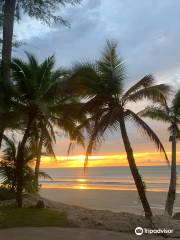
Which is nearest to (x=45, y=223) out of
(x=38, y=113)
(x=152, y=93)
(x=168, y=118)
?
(x=38, y=113)

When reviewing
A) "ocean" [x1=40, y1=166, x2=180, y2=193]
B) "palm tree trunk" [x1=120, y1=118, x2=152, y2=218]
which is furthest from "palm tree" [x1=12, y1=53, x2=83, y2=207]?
"ocean" [x1=40, y1=166, x2=180, y2=193]

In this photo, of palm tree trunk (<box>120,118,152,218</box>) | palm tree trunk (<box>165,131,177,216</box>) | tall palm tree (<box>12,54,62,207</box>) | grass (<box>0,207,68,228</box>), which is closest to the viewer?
grass (<box>0,207,68,228</box>)

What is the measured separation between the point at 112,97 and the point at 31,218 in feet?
17.1

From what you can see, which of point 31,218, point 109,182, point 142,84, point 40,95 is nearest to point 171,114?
point 142,84

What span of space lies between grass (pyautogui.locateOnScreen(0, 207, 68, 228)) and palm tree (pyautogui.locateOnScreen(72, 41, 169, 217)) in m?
2.32

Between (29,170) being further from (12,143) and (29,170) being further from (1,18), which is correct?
(1,18)

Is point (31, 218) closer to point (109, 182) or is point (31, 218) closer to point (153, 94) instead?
point (153, 94)

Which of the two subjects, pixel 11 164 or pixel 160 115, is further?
pixel 160 115

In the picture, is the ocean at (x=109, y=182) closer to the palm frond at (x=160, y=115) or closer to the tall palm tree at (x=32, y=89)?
the palm frond at (x=160, y=115)

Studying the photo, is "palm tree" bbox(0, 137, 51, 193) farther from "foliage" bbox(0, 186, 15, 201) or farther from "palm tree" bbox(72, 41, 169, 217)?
"palm tree" bbox(72, 41, 169, 217)

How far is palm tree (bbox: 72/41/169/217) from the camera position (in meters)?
15.4

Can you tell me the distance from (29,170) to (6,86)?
597 centimetres

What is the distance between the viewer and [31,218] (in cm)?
1388

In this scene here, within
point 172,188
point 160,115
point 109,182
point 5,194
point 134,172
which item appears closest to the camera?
point 134,172
